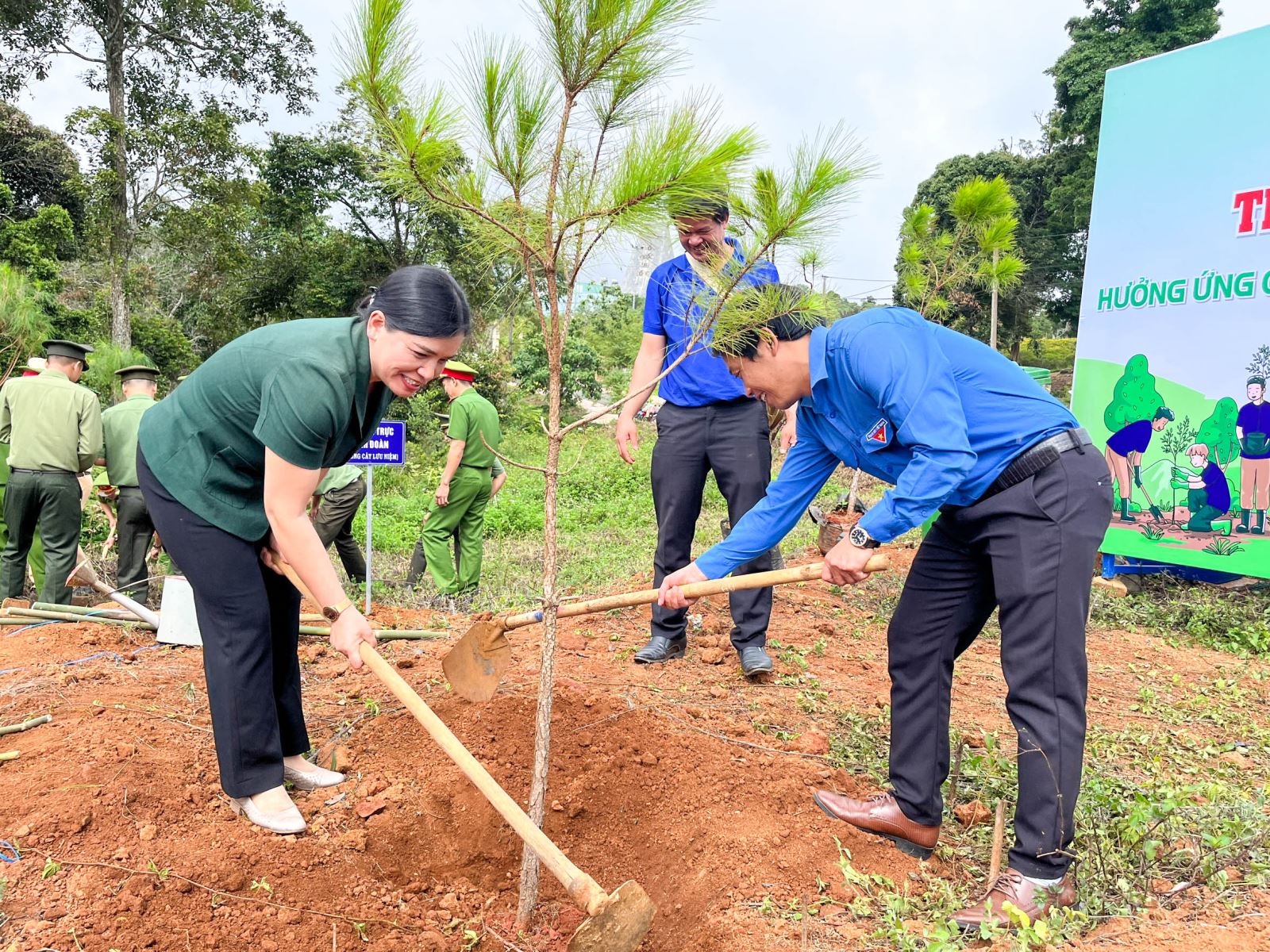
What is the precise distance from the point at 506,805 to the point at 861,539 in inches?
43.5

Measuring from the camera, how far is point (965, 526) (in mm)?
2225

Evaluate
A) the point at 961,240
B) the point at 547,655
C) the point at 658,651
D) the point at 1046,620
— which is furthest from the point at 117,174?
the point at 1046,620

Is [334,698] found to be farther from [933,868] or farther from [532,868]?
[933,868]

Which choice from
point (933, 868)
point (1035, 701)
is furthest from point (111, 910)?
point (1035, 701)

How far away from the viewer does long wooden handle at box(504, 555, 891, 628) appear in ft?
7.36

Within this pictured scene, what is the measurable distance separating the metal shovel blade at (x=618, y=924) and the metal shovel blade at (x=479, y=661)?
2.85ft

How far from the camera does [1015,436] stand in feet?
6.88

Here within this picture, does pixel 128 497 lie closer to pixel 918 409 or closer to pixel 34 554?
pixel 34 554

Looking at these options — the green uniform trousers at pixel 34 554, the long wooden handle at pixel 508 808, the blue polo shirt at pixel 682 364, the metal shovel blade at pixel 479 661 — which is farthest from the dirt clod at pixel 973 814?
the green uniform trousers at pixel 34 554

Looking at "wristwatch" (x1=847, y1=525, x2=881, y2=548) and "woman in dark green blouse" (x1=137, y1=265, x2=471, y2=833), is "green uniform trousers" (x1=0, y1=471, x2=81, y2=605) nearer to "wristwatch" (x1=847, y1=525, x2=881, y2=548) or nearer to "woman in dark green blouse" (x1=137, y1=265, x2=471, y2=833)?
"woman in dark green blouse" (x1=137, y1=265, x2=471, y2=833)

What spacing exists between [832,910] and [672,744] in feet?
3.00

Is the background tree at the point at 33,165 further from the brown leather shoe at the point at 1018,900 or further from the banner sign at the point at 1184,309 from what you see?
the brown leather shoe at the point at 1018,900

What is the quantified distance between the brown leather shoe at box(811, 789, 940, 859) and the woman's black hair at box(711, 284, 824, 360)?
Result: 137cm

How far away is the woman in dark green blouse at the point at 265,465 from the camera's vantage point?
2.08 metres
